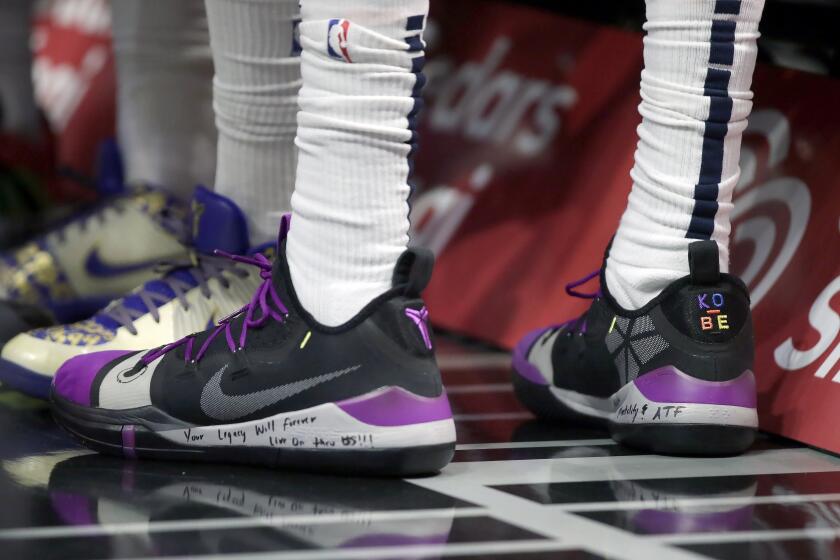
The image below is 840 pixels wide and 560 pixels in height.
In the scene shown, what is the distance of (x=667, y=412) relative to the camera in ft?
4.14

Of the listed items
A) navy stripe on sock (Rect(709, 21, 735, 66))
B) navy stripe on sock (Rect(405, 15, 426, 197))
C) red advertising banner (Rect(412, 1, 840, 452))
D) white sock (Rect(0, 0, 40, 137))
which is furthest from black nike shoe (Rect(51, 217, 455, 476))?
white sock (Rect(0, 0, 40, 137))

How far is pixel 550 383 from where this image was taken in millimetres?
1431

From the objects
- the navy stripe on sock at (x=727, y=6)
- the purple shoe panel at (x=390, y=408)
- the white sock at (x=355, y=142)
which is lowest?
the purple shoe panel at (x=390, y=408)

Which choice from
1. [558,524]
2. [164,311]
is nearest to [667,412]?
[558,524]

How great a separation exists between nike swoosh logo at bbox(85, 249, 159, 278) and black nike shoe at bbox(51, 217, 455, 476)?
517 mm

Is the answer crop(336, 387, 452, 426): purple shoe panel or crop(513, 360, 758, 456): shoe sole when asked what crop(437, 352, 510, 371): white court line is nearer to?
crop(513, 360, 758, 456): shoe sole

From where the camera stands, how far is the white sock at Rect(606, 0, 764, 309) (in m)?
1.25

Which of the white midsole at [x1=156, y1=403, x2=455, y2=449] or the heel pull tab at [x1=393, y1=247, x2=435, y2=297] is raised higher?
the heel pull tab at [x1=393, y1=247, x2=435, y2=297]

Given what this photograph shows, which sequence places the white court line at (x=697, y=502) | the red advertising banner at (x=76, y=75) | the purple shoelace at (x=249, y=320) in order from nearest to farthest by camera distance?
the white court line at (x=697, y=502) → the purple shoelace at (x=249, y=320) → the red advertising banner at (x=76, y=75)

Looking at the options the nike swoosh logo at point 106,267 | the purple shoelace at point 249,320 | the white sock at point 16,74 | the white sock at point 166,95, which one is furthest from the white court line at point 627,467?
the white sock at point 16,74

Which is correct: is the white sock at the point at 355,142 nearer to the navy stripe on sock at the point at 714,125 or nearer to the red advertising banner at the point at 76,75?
the navy stripe on sock at the point at 714,125

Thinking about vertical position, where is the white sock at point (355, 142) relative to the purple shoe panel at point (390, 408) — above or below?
above

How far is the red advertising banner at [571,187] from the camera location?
1.47 metres

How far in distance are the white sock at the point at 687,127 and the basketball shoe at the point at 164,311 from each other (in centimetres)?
48
